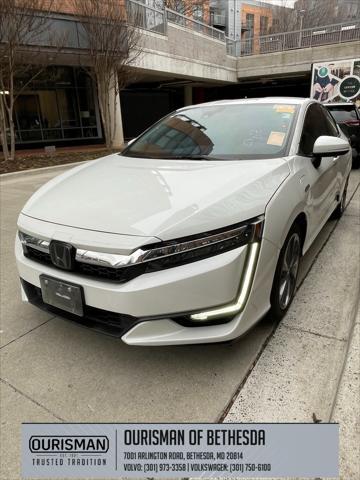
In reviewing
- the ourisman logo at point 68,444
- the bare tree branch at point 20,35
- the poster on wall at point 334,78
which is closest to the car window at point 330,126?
the ourisman logo at point 68,444

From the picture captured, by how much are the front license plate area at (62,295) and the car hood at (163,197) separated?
1.12ft

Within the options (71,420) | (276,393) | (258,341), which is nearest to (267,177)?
(258,341)

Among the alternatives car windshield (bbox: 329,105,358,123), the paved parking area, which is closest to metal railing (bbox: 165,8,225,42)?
car windshield (bbox: 329,105,358,123)

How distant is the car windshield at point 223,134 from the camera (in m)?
2.73

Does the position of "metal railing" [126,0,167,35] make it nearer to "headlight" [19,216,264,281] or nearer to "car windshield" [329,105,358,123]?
"car windshield" [329,105,358,123]

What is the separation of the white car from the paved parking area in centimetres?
35

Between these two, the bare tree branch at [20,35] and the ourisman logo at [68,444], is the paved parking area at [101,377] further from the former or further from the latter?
the bare tree branch at [20,35]


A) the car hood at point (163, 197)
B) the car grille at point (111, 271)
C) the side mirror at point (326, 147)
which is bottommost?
the car grille at point (111, 271)

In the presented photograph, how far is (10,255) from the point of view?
13.3 ft

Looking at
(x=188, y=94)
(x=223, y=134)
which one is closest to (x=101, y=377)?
(x=223, y=134)

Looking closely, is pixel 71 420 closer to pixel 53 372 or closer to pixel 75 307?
pixel 53 372

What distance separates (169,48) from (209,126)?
17.0 m

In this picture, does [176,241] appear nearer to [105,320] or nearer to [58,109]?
[105,320]

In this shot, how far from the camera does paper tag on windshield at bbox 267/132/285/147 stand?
8.93ft
